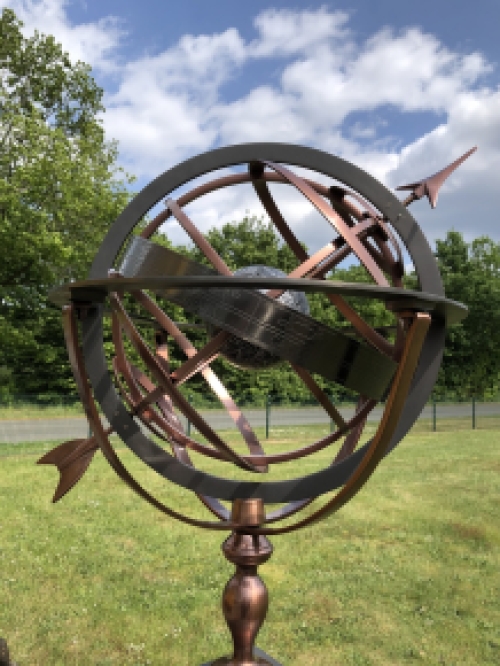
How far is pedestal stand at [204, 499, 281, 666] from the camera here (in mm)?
2230

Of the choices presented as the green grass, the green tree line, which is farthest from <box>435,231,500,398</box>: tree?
the green grass

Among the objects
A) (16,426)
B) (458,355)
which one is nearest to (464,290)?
(458,355)

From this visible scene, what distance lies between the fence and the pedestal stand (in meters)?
12.0

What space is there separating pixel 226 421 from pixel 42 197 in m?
7.90

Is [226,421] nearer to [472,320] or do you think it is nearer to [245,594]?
[245,594]

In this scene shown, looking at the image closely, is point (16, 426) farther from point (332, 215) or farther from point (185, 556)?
point (332, 215)

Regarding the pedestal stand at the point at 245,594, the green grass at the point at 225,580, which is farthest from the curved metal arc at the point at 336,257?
the green grass at the point at 225,580

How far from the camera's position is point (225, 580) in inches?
230

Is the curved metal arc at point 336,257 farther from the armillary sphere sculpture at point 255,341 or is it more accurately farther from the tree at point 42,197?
the tree at point 42,197

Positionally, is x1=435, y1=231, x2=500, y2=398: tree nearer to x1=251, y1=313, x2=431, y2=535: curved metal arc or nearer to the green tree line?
the green tree line

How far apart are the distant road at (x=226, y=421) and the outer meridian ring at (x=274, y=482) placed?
11.7 meters

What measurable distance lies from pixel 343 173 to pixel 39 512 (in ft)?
23.9

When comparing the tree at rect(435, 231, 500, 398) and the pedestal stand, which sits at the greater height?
the tree at rect(435, 231, 500, 398)

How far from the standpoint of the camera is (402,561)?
255 inches
